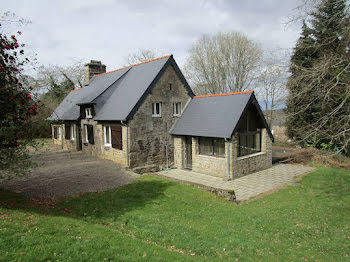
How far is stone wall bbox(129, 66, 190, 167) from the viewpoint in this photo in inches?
606

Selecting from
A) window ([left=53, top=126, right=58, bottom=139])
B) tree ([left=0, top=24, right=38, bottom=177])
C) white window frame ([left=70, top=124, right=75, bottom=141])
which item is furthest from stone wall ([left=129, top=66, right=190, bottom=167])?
window ([left=53, top=126, right=58, bottom=139])

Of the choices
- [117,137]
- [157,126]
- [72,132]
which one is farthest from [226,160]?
[72,132]

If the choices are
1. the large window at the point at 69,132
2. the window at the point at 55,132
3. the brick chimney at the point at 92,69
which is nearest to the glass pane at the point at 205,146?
the large window at the point at 69,132

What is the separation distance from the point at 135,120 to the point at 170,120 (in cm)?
305

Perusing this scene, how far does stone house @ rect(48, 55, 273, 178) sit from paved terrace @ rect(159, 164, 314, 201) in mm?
609

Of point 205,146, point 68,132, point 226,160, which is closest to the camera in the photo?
point 226,160

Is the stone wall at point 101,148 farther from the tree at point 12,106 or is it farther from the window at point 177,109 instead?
the tree at point 12,106

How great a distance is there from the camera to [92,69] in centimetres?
2456

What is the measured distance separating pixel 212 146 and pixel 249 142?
2917mm

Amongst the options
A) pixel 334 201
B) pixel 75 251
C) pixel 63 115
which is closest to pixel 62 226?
pixel 75 251

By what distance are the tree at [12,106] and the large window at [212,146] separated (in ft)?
33.4

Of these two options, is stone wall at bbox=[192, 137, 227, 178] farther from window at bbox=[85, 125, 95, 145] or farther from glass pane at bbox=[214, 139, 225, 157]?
window at bbox=[85, 125, 95, 145]

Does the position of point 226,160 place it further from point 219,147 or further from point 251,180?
point 251,180

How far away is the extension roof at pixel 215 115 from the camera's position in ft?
46.2
